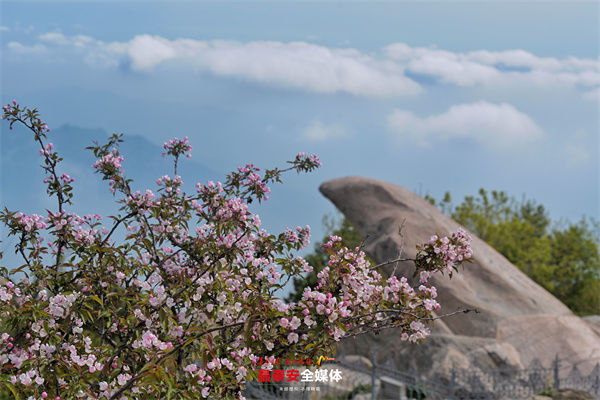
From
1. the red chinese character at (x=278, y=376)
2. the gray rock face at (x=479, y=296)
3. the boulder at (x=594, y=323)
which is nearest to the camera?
the red chinese character at (x=278, y=376)

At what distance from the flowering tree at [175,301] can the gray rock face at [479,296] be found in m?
8.53

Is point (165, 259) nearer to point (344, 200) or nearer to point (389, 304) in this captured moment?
point (389, 304)

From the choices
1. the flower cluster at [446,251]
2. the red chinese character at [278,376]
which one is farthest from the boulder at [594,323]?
the flower cluster at [446,251]

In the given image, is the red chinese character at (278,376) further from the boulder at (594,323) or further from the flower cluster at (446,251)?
the boulder at (594,323)

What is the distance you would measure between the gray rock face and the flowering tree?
8.53 m

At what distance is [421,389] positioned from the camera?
11.6 metres

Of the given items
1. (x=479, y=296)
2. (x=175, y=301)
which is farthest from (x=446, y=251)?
(x=479, y=296)

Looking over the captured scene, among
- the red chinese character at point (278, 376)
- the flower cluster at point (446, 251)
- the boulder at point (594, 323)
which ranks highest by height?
the boulder at point (594, 323)

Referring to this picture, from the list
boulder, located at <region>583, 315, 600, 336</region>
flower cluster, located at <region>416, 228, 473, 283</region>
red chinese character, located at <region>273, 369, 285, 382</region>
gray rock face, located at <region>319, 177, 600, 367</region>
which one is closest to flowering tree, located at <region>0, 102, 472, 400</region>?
flower cluster, located at <region>416, 228, 473, 283</region>

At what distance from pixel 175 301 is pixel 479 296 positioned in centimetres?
1237

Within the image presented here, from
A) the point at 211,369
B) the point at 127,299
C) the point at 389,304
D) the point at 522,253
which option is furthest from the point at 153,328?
the point at 522,253

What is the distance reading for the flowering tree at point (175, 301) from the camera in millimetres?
4254

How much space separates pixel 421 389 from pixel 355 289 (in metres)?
7.68

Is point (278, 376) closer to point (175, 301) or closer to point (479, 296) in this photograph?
point (175, 301)
